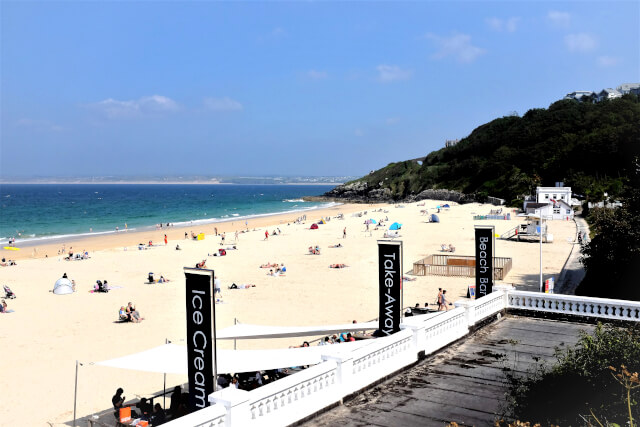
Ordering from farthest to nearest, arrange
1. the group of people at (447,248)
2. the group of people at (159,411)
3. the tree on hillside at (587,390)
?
the group of people at (447,248) < the group of people at (159,411) < the tree on hillside at (587,390)

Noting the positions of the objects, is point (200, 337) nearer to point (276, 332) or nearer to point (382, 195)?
point (276, 332)

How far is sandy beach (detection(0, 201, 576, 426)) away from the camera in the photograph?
1388cm

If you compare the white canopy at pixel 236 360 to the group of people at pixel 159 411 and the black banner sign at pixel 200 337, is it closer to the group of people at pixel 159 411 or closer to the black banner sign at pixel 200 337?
the group of people at pixel 159 411

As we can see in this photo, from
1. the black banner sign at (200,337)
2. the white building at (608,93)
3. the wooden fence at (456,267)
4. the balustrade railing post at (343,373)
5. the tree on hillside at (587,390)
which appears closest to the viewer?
the tree on hillside at (587,390)

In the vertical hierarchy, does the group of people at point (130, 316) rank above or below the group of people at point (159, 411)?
below

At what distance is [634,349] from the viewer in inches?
258

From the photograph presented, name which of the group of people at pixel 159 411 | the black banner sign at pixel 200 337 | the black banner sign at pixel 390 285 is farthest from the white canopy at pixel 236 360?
the black banner sign at pixel 200 337

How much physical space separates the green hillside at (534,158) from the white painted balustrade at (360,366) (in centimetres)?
5231

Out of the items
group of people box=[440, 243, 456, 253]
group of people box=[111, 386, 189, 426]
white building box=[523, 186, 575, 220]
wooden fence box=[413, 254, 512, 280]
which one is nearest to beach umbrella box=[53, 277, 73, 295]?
group of people box=[111, 386, 189, 426]

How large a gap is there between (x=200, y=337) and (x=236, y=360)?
277 centimetres

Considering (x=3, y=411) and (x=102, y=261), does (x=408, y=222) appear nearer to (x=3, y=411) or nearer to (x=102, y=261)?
(x=102, y=261)

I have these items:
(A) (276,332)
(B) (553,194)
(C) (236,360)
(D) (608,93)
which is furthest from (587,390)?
(D) (608,93)

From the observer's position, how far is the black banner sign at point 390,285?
1132cm

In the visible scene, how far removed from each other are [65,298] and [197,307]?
67.1ft
